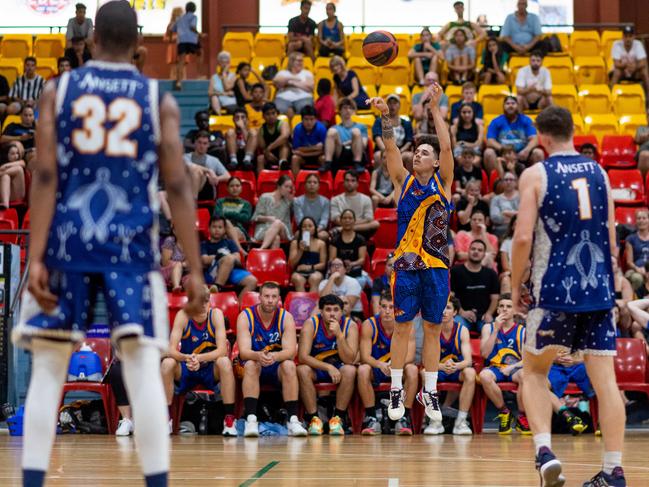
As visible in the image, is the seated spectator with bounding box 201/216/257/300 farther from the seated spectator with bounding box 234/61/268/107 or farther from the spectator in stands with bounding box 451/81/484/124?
the spectator in stands with bounding box 451/81/484/124

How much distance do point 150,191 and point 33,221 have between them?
472mm

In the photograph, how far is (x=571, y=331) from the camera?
639cm

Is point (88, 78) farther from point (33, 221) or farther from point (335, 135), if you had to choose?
point (335, 135)

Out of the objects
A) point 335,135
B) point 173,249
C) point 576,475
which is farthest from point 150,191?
point 335,135

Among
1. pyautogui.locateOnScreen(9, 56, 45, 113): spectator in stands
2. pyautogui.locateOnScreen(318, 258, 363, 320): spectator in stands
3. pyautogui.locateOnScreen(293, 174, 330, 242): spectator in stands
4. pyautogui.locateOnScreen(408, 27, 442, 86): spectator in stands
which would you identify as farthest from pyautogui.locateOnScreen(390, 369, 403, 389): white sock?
pyautogui.locateOnScreen(9, 56, 45, 113): spectator in stands

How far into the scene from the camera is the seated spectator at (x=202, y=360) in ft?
39.8

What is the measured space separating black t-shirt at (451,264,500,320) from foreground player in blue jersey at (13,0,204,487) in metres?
9.36

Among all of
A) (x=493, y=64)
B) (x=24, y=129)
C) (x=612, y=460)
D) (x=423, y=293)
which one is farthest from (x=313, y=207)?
(x=612, y=460)

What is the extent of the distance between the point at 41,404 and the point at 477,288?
31.5 feet

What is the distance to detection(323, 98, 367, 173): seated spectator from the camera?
53.7 feet

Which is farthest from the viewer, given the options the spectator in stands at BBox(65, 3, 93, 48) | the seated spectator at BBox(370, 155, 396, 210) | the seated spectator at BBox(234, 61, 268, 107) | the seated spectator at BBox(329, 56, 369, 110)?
the spectator in stands at BBox(65, 3, 93, 48)

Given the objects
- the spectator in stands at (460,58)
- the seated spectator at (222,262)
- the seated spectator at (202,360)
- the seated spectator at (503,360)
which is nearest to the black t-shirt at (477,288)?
the seated spectator at (503,360)

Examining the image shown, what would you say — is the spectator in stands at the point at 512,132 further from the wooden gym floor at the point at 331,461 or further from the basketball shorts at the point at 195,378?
the basketball shorts at the point at 195,378

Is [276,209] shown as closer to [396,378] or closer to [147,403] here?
[396,378]
